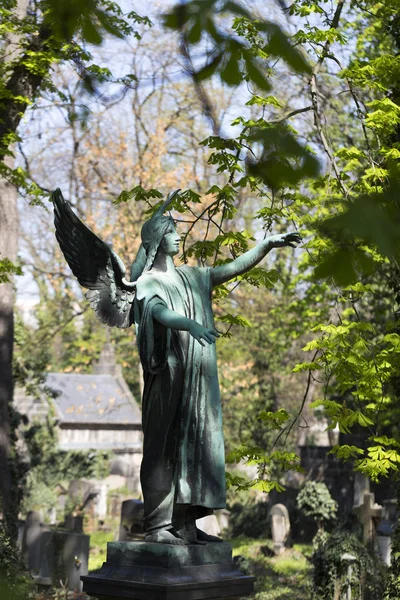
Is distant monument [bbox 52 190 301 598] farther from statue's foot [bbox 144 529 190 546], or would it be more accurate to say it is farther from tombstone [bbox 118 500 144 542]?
tombstone [bbox 118 500 144 542]

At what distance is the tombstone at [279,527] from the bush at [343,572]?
23.9ft

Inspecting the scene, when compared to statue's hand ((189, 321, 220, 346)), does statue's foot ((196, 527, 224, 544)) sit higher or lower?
lower

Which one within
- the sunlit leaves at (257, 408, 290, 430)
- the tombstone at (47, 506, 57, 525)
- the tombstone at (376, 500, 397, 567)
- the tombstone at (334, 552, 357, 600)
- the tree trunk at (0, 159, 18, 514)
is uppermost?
the tree trunk at (0, 159, 18, 514)

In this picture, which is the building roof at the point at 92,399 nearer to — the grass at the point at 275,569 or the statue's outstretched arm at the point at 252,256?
the grass at the point at 275,569

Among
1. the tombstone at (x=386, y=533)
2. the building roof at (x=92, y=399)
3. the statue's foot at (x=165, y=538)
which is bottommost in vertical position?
the statue's foot at (x=165, y=538)

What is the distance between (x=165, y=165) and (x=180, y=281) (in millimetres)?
20191

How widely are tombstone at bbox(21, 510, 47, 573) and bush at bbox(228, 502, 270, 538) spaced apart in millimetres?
6968

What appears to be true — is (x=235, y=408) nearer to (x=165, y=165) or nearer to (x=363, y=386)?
(x=165, y=165)

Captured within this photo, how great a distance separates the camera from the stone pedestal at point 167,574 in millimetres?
4832

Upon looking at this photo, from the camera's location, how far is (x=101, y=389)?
35.0 metres

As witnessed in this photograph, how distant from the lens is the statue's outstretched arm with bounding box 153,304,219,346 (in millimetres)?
4656

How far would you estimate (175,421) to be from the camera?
5371mm

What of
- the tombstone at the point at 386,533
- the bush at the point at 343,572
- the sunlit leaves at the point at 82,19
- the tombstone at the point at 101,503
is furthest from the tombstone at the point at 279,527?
the sunlit leaves at the point at 82,19

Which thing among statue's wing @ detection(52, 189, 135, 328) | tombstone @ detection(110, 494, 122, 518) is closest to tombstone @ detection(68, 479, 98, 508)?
tombstone @ detection(110, 494, 122, 518)
